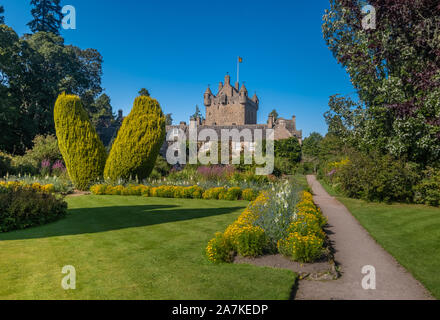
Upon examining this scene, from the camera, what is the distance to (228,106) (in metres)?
68.2

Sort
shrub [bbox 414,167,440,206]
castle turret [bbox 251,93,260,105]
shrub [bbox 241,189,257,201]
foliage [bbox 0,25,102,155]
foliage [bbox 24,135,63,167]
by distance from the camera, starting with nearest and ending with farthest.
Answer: shrub [bbox 414,167,440,206] → shrub [bbox 241,189,257,201] → foliage [bbox 24,135,63,167] → foliage [bbox 0,25,102,155] → castle turret [bbox 251,93,260,105]

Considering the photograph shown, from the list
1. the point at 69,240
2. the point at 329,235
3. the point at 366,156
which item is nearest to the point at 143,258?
the point at 69,240

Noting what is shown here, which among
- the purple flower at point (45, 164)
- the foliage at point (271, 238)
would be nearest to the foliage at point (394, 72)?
the foliage at point (271, 238)

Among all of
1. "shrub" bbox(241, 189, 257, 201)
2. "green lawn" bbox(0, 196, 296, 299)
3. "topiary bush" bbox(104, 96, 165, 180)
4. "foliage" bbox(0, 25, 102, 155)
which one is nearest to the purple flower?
"topiary bush" bbox(104, 96, 165, 180)

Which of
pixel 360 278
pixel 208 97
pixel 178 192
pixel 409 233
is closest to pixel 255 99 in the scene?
pixel 208 97

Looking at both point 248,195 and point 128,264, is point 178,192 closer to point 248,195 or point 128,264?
point 248,195

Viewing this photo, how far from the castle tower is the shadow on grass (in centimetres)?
5622

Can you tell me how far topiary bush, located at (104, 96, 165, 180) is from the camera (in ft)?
49.1

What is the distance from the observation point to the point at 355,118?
15.0 m

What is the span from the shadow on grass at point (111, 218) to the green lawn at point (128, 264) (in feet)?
0.08

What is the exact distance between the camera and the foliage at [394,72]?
39.7 ft

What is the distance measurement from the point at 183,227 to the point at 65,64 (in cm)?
3238

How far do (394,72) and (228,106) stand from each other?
183 feet

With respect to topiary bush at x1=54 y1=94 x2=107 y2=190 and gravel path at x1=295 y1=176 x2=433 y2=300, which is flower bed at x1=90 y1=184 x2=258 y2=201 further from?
gravel path at x1=295 y1=176 x2=433 y2=300
